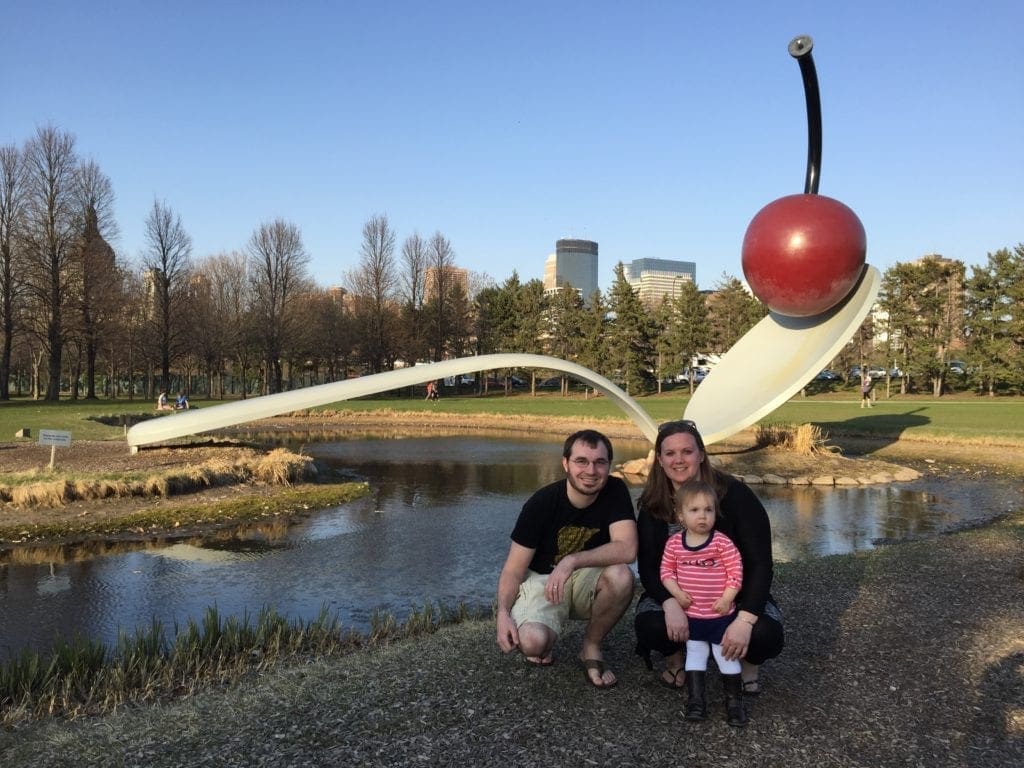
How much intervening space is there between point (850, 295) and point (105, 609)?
10.7 metres

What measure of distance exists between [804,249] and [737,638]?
8.45 meters

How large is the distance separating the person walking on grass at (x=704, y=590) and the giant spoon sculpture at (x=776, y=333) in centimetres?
567

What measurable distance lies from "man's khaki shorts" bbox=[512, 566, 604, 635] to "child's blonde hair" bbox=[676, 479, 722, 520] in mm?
588

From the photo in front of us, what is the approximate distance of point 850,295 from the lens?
1177cm

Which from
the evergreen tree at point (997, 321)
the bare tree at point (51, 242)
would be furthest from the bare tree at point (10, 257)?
the evergreen tree at point (997, 321)

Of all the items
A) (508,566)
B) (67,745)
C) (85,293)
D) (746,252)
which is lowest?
(67,745)

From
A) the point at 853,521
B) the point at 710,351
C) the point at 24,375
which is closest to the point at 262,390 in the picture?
the point at 24,375

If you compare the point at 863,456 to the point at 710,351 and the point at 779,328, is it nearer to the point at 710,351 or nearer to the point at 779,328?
the point at 779,328

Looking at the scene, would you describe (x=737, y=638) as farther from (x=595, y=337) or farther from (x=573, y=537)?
(x=595, y=337)

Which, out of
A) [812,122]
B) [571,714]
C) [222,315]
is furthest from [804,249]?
[222,315]

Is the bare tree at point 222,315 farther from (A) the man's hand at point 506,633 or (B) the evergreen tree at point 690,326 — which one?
(A) the man's hand at point 506,633

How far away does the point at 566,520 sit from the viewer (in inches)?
145

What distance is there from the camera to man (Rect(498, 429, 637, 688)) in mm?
3518

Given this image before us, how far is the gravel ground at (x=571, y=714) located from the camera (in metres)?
2.99
